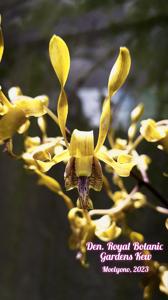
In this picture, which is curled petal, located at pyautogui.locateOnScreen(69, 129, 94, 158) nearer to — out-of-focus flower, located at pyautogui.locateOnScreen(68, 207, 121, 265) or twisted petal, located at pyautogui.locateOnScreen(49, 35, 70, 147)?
twisted petal, located at pyautogui.locateOnScreen(49, 35, 70, 147)

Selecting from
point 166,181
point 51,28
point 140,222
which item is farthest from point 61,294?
point 51,28

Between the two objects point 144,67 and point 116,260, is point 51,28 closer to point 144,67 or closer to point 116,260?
point 144,67

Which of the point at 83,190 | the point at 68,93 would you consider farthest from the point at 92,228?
the point at 68,93

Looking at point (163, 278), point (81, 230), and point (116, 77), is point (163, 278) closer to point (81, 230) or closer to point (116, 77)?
point (81, 230)

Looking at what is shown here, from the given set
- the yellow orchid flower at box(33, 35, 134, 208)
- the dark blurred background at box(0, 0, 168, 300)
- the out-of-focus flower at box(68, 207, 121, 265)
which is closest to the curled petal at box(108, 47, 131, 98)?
the yellow orchid flower at box(33, 35, 134, 208)

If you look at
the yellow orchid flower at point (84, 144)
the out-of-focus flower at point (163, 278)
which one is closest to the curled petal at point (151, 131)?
→ the yellow orchid flower at point (84, 144)

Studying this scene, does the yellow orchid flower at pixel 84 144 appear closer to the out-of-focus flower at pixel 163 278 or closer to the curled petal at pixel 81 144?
the curled petal at pixel 81 144
